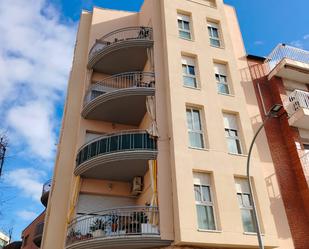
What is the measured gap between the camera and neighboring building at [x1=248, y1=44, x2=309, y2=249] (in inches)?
529

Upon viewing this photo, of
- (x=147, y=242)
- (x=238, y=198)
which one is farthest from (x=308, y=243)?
(x=147, y=242)

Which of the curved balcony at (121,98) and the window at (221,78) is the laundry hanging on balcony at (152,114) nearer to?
the curved balcony at (121,98)

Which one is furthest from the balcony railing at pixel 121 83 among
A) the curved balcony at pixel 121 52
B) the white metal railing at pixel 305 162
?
the white metal railing at pixel 305 162

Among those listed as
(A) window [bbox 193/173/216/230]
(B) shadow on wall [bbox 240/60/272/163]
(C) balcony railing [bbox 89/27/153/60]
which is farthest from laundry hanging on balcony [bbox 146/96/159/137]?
(B) shadow on wall [bbox 240/60/272/163]

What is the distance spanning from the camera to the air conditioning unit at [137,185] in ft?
46.5

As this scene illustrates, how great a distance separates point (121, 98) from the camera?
14.7 m

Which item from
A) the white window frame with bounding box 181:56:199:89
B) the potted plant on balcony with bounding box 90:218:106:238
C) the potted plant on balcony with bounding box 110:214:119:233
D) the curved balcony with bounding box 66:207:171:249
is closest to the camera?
the curved balcony with bounding box 66:207:171:249

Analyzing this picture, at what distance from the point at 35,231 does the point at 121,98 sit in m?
15.5

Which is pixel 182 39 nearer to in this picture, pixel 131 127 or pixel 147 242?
pixel 131 127

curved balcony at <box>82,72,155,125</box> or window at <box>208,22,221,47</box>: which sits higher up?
window at <box>208,22,221,47</box>

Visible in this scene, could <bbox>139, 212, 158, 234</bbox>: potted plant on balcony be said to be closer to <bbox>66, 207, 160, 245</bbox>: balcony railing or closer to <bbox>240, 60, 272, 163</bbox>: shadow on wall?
<bbox>66, 207, 160, 245</bbox>: balcony railing

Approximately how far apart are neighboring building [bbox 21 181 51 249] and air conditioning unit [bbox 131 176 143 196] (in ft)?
32.2

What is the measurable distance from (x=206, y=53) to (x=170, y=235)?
9.42 metres

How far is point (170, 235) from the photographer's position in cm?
1098
